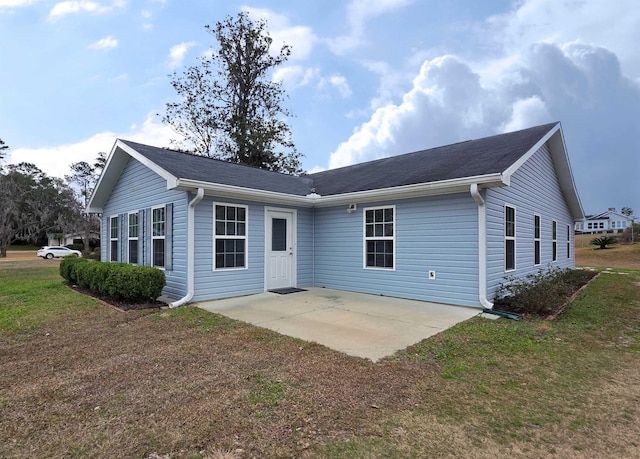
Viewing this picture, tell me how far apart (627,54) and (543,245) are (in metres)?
7.46

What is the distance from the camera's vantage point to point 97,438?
241 cm

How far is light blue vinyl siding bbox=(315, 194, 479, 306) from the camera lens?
678 centimetres

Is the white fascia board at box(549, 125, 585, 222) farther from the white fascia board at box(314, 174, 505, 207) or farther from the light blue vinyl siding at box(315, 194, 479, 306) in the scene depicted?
the light blue vinyl siding at box(315, 194, 479, 306)

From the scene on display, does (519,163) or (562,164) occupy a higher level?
(562,164)

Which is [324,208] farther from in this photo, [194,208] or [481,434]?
[481,434]

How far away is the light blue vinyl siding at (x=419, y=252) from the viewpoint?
A: 6.78 metres

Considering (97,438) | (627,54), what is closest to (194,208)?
(97,438)

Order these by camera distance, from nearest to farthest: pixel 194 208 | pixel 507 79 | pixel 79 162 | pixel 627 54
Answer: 1. pixel 194 208
2. pixel 627 54
3. pixel 507 79
4. pixel 79 162

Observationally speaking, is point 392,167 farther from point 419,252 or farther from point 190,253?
point 190,253

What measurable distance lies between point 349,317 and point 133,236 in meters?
6.60

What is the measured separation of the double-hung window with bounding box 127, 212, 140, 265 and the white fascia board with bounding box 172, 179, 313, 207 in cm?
323

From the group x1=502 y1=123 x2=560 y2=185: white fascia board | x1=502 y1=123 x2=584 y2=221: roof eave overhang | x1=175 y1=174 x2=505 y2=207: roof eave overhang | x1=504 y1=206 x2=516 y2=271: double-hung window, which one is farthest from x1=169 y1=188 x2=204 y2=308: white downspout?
x1=504 y1=206 x2=516 y2=271: double-hung window

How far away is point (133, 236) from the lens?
9250 mm

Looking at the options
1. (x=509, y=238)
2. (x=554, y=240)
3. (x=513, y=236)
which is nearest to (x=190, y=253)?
(x=509, y=238)
